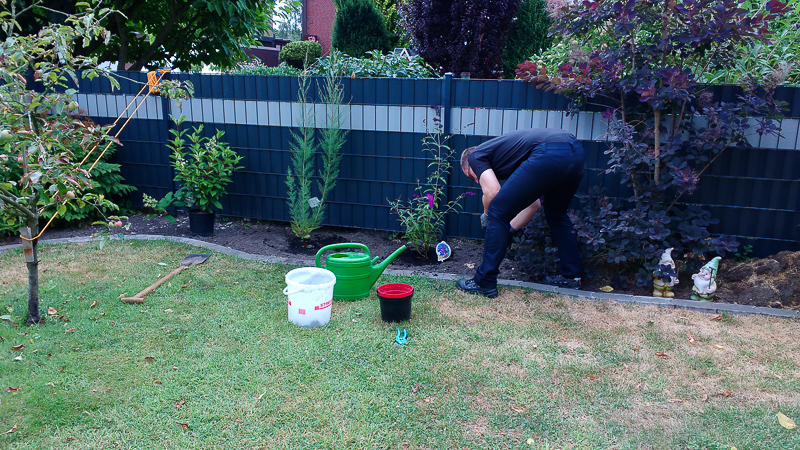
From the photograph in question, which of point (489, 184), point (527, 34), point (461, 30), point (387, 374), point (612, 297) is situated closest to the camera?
point (387, 374)

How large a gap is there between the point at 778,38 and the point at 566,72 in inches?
85.4

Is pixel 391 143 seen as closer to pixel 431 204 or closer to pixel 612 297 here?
pixel 431 204

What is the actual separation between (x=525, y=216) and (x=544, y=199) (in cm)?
28

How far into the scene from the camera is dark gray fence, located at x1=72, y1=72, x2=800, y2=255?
4477 mm

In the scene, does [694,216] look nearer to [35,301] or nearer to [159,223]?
[35,301]

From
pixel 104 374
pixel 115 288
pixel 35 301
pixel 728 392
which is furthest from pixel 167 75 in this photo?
pixel 728 392

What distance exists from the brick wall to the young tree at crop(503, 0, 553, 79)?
40.1 ft

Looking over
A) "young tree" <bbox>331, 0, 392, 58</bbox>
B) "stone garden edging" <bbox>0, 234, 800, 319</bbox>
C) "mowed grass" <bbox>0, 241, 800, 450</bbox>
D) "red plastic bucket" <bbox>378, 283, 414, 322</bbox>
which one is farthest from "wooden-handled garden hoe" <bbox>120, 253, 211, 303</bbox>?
"young tree" <bbox>331, 0, 392, 58</bbox>

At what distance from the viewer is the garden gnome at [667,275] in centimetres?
410

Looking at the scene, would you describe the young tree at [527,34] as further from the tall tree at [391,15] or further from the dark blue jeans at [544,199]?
the dark blue jeans at [544,199]

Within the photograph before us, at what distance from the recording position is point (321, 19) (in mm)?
23422

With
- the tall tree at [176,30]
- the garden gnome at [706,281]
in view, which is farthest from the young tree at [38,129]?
the tall tree at [176,30]

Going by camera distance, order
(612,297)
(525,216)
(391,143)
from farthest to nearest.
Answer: (391,143)
(525,216)
(612,297)

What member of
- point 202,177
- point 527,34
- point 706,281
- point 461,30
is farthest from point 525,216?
point 527,34
